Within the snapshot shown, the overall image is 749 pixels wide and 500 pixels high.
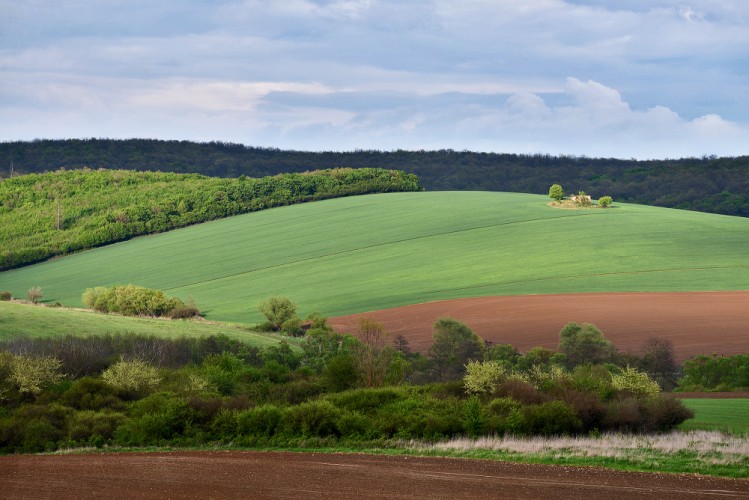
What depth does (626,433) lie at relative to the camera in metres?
25.4

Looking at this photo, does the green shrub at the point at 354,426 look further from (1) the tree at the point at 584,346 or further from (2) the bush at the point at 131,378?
(1) the tree at the point at 584,346

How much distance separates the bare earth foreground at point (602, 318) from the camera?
4819 cm

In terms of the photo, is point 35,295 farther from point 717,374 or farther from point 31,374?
point 717,374

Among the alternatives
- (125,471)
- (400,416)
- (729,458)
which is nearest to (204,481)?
(125,471)

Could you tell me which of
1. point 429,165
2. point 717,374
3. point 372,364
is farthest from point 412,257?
point 429,165

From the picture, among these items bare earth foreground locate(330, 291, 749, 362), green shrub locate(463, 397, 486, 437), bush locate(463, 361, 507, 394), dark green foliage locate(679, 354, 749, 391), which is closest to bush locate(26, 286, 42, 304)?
bare earth foreground locate(330, 291, 749, 362)

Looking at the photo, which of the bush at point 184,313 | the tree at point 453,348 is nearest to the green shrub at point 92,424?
the tree at point 453,348

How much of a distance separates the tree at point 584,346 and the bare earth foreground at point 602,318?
158 centimetres

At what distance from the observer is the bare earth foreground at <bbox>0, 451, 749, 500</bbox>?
1756 centimetres

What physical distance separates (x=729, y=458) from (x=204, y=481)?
10.8m

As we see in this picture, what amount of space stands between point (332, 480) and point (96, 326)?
36219mm

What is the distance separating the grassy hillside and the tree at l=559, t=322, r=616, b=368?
558 inches

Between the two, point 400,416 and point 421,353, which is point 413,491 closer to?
point 400,416

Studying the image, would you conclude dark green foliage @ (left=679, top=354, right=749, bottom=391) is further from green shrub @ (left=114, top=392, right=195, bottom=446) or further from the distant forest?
the distant forest
